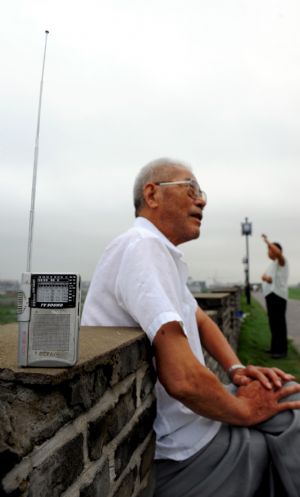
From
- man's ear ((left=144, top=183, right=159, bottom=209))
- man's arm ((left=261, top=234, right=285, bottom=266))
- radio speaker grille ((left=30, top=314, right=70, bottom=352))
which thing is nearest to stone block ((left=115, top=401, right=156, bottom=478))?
radio speaker grille ((left=30, top=314, right=70, bottom=352))

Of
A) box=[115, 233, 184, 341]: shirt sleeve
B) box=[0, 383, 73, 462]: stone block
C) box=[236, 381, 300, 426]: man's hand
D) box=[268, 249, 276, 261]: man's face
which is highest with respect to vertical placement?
box=[268, 249, 276, 261]: man's face

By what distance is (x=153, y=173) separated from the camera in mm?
2117

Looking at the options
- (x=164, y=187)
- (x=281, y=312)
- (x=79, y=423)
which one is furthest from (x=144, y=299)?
(x=281, y=312)

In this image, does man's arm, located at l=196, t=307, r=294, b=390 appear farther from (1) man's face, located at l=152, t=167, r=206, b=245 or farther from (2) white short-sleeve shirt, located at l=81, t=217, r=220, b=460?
(1) man's face, located at l=152, t=167, r=206, b=245

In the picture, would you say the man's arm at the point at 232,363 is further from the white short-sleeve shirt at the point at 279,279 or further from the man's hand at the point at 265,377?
the white short-sleeve shirt at the point at 279,279

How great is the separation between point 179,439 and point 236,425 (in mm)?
224

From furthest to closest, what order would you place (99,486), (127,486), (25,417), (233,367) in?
(233,367)
(127,486)
(99,486)
(25,417)

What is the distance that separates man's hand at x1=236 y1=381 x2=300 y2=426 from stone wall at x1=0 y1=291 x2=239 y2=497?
382 mm

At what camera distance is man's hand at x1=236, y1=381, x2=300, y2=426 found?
162 centimetres

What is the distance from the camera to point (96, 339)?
54.8 inches

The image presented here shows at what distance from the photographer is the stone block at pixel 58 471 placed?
89cm

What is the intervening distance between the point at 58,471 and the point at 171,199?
1.33 meters

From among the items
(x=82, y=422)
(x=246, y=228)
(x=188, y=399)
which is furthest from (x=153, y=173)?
(x=246, y=228)

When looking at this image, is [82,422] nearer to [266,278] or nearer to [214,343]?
[214,343]
